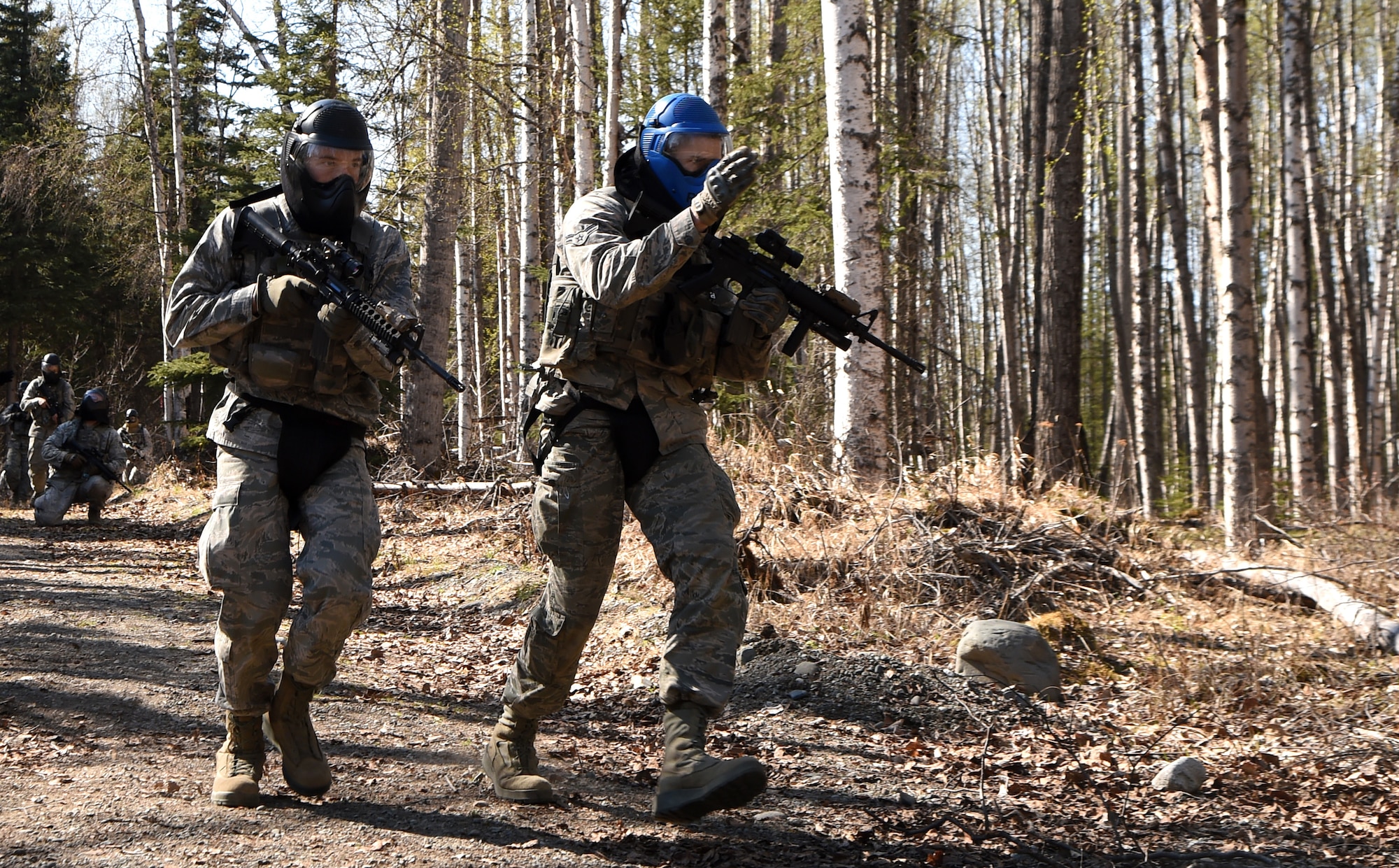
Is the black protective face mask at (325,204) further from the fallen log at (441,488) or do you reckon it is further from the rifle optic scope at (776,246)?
the fallen log at (441,488)

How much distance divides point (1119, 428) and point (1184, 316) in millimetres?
6250

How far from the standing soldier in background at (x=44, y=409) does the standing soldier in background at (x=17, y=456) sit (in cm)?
14

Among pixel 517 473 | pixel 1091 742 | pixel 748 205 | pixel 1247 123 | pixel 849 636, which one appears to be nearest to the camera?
pixel 1091 742

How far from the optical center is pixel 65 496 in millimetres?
13047

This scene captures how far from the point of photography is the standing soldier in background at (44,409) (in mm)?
14469

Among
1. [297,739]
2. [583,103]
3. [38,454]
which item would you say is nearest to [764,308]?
[297,739]

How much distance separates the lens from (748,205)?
451 inches

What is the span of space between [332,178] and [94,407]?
11676 mm

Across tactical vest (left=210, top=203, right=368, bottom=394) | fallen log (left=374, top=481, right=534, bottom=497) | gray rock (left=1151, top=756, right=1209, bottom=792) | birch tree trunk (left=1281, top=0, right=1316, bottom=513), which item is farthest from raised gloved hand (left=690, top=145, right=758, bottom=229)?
birch tree trunk (left=1281, top=0, right=1316, bottom=513)

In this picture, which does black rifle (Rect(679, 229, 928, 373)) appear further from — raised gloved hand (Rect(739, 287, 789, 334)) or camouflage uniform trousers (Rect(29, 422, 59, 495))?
camouflage uniform trousers (Rect(29, 422, 59, 495))

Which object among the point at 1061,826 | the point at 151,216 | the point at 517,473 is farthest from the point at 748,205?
the point at 151,216

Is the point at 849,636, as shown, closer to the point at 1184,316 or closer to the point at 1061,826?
the point at 1061,826

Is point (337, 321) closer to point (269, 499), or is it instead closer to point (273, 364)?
point (273, 364)

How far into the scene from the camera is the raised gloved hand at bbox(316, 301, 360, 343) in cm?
349
